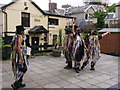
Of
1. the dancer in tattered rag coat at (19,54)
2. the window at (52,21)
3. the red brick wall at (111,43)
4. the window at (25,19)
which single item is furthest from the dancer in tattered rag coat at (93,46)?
the window at (52,21)

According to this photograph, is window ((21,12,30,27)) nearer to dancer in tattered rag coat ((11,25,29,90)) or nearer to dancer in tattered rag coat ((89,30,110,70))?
dancer in tattered rag coat ((89,30,110,70))

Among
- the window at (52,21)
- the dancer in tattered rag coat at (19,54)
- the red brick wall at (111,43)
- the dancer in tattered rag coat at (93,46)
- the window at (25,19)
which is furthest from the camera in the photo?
the window at (52,21)

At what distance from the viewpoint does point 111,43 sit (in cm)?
1107

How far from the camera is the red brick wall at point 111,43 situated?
35.1 feet

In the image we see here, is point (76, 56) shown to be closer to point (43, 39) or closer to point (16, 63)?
point (16, 63)

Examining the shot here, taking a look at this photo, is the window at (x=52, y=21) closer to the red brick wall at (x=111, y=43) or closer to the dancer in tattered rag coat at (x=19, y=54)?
the red brick wall at (x=111, y=43)

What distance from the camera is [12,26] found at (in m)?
13.0

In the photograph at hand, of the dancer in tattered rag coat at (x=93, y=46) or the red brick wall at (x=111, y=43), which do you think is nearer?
the dancer in tattered rag coat at (x=93, y=46)

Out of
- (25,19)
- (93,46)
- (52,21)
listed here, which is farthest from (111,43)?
(25,19)

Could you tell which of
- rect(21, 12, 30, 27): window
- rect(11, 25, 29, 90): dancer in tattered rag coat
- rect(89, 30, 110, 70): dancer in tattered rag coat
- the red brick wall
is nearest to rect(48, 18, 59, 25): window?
rect(21, 12, 30, 27): window

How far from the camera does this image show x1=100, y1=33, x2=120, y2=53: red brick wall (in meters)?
10.7

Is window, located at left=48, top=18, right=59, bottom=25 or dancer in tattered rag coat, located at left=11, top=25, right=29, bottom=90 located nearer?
dancer in tattered rag coat, located at left=11, top=25, right=29, bottom=90

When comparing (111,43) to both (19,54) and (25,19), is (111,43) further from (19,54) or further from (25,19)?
(19,54)

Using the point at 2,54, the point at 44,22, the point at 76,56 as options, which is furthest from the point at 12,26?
the point at 76,56
